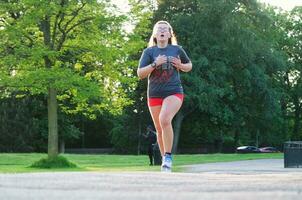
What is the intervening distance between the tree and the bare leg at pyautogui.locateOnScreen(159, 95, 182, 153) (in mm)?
14744

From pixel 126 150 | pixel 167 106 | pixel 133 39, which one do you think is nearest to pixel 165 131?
pixel 167 106

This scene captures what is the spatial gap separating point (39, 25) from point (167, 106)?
56.4 ft

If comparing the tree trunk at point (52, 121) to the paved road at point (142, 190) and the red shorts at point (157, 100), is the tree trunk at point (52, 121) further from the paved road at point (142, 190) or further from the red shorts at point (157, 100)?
the paved road at point (142, 190)

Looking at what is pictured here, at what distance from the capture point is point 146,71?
762cm

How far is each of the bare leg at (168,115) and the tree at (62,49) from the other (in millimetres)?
14744

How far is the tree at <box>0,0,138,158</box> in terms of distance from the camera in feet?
73.2

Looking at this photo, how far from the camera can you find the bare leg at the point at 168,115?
7.63 meters

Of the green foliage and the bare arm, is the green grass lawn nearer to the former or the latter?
the green foliage

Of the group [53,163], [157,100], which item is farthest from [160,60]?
[53,163]

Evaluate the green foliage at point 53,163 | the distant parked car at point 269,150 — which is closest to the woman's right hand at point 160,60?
the green foliage at point 53,163

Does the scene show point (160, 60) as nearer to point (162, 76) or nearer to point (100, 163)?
point (162, 76)

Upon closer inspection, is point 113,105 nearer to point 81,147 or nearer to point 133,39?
point 133,39

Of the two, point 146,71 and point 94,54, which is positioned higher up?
point 94,54

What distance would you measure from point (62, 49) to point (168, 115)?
54.4 ft
